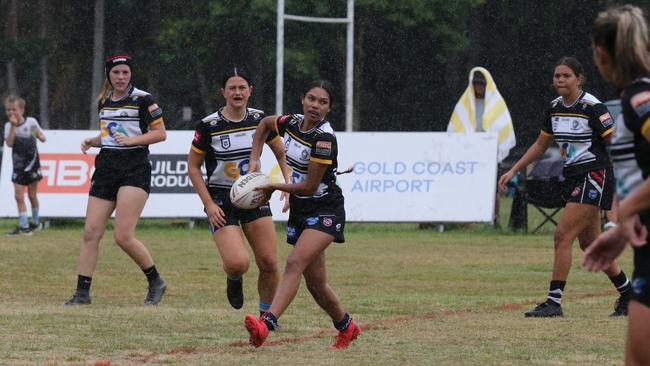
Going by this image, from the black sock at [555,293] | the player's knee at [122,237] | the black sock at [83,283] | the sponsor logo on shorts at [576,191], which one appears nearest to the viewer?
the sponsor logo on shorts at [576,191]

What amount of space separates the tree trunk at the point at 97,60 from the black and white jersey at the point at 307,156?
3609 centimetres

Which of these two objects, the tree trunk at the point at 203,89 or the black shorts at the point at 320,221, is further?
the tree trunk at the point at 203,89

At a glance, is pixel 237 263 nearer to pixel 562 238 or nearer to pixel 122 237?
pixel 122 237

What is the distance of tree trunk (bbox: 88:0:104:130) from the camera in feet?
146

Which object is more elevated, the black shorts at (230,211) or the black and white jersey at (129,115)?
the black and white jersey at (129,115)

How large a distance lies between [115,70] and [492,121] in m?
12.1

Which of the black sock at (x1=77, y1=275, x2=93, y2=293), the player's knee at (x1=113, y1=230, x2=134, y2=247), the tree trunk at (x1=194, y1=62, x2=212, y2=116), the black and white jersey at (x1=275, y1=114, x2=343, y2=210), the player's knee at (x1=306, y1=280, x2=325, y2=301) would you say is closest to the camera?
the black and white jersey at (x1=275, y1=114, x2=343, y2=210)

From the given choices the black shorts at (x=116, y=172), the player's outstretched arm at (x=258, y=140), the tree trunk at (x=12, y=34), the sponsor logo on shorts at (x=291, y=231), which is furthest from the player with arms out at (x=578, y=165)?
the tree trunk at (x=12, y=34)

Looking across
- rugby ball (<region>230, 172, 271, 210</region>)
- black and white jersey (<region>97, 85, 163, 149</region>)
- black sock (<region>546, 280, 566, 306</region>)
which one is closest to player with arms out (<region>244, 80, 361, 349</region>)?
rugby ball (<region>230, 172, 271, 210</region>)

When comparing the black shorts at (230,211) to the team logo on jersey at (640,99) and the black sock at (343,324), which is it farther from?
the team logo on jersey at (640,99)

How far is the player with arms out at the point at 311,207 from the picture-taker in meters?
7.93

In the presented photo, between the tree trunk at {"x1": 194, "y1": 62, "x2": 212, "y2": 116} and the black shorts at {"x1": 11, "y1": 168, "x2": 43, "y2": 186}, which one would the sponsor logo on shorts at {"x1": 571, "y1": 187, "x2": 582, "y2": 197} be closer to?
the black shorts at {"x1": 11, "y1": 168, "x2": 43, "y2": 186}

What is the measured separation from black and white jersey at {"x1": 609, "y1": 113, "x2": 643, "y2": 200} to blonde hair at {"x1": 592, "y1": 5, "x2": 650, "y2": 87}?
0.19 m

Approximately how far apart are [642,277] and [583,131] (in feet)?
17.6
